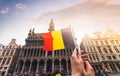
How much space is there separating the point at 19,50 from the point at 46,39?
26.9m

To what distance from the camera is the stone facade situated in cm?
2767

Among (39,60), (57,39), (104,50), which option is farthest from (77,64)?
(104,50)

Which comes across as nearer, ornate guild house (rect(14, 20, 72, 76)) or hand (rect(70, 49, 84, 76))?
hand (rect(70, 49, 84, 76))

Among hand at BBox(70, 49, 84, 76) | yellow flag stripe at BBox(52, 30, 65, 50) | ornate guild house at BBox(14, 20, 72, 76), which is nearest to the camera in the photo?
hand at BBox(70, 49, 84, 76)

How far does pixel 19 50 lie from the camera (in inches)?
1196

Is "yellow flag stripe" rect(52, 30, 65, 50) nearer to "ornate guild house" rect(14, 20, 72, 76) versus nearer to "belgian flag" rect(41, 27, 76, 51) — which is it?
"belgian flag" rect(41, 27, 76, 51)

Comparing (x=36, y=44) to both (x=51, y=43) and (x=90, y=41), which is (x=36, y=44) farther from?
(x=51, y=43)

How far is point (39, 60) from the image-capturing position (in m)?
27.1

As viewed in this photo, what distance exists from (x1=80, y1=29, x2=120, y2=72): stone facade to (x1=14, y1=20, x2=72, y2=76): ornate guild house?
5.28 m

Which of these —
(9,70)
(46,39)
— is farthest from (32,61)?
(46,39)

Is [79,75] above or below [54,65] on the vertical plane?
below

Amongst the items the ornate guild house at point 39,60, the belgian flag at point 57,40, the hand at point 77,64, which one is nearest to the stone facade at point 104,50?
the ornate guild house at point 39,60

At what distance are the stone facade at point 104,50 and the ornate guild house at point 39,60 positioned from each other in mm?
5277

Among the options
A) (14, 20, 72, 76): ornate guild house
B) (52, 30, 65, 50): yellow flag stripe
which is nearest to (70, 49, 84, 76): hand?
(52, 30, 65, 50): yellow flag stripe
